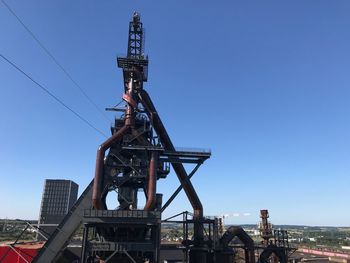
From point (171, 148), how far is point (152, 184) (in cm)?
849

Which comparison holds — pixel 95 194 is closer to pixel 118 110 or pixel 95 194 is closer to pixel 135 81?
pixel 118 110

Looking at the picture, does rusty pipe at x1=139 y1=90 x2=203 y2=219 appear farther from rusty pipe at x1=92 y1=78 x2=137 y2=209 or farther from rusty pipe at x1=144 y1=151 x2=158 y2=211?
rusty pipe at x1=144 y1=151 x2=158 y2=211

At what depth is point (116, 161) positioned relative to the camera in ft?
111

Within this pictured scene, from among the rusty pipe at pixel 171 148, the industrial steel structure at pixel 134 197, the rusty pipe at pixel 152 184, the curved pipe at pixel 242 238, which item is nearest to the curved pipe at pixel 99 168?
the industrial steel structure at pixel 134 197

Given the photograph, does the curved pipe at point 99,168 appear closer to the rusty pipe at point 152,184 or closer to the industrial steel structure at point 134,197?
the industrial steel structure at point 134,197

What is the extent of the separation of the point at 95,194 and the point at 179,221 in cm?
1316

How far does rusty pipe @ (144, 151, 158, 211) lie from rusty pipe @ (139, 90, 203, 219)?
230 inches

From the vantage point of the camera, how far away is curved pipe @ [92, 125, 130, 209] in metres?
30.2

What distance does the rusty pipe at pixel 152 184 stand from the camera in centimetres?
3078

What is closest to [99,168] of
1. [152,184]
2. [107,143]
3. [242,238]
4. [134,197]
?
[107,143]

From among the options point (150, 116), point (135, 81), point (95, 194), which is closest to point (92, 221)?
point (95, 194)

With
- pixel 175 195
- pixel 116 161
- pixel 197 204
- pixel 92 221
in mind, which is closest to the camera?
pixel 92 221

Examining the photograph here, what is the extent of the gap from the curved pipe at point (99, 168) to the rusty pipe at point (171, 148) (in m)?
5.85

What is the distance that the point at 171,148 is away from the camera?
128ft
